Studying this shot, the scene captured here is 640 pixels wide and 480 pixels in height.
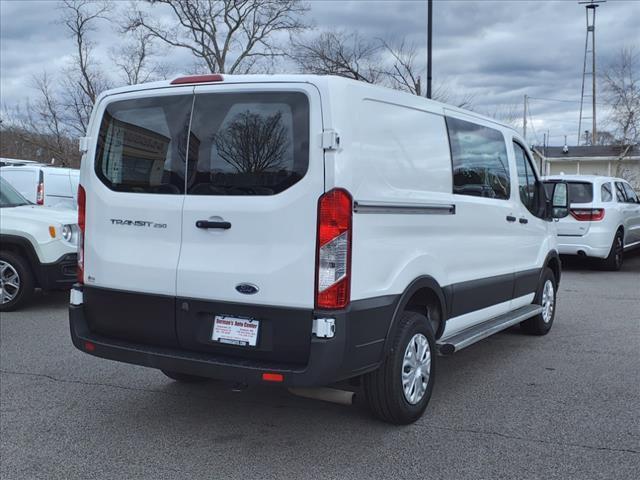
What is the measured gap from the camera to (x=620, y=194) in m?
12.5

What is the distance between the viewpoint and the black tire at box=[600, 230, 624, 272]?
1198 centimetres

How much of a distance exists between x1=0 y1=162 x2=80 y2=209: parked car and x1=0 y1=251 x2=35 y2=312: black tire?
3834mm

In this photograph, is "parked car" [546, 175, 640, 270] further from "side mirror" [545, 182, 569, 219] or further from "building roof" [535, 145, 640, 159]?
"building roof" [535, 145, 640, 159]

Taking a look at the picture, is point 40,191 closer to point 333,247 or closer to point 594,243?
point 594,243

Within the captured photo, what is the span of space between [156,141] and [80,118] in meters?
27.7

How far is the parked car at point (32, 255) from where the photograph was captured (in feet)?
26.4

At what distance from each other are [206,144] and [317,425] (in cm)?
195

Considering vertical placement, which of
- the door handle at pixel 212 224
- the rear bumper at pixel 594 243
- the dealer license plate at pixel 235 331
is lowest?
the dealer license plate at pixel 235 331

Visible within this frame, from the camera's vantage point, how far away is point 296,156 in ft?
11.9

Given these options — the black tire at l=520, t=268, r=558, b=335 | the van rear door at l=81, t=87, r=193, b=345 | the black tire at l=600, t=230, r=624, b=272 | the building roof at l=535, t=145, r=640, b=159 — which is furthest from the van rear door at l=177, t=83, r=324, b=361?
the building roof at l=535, t=145, r=640, b=159

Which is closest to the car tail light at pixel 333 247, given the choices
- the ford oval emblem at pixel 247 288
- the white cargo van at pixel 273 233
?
the white cargo van at pixel 273 233

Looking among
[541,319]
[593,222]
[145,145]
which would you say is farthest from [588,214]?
[145,145]

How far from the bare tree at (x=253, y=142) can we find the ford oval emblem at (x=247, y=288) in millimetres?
636

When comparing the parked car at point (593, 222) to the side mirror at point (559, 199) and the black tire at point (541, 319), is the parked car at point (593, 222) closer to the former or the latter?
the side mirror at point (559, 199)
